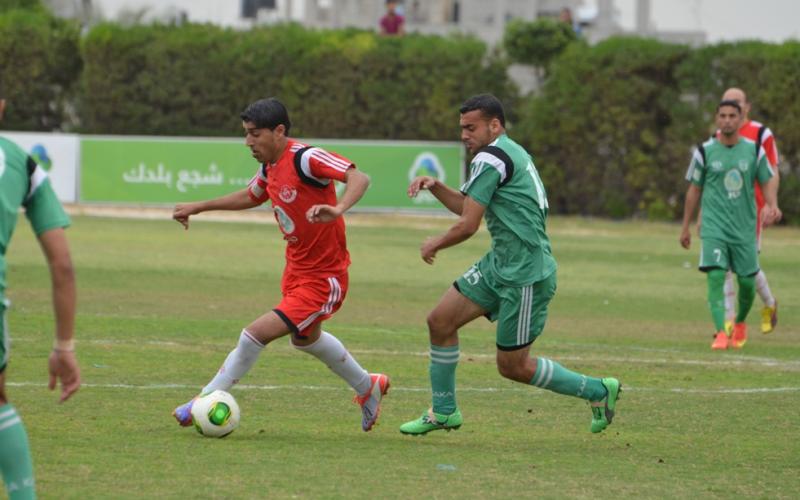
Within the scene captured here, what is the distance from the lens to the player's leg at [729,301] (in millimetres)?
14617

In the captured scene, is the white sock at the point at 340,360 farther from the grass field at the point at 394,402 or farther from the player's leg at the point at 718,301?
the player's leg at the point at 718,301

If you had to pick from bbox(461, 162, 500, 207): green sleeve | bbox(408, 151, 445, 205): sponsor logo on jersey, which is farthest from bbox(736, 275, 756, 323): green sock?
bbox(408, 151, 445, 205): sponsor logo on jersey

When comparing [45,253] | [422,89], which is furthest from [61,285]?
[422,89]

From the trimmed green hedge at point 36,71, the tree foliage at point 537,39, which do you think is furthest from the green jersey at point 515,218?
the trimmed green hedge at point 36,71

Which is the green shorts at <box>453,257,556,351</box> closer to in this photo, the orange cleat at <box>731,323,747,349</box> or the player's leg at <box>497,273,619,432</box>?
the player's leg at <box>497,273,619,432</box>

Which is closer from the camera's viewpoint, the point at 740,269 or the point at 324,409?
the point at 324,409

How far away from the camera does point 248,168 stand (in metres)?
33.3

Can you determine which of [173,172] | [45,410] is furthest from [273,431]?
[173,172]

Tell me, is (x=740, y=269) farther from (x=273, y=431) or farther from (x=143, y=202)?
(x=143, y=202)

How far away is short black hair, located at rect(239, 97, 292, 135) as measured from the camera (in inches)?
350

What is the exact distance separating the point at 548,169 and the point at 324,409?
1039 inches

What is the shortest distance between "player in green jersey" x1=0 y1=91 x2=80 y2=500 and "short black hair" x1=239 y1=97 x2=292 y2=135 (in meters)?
3.15

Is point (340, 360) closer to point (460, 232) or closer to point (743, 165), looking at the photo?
point (460, 232)

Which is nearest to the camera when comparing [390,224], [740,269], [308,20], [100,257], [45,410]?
[45,410]
